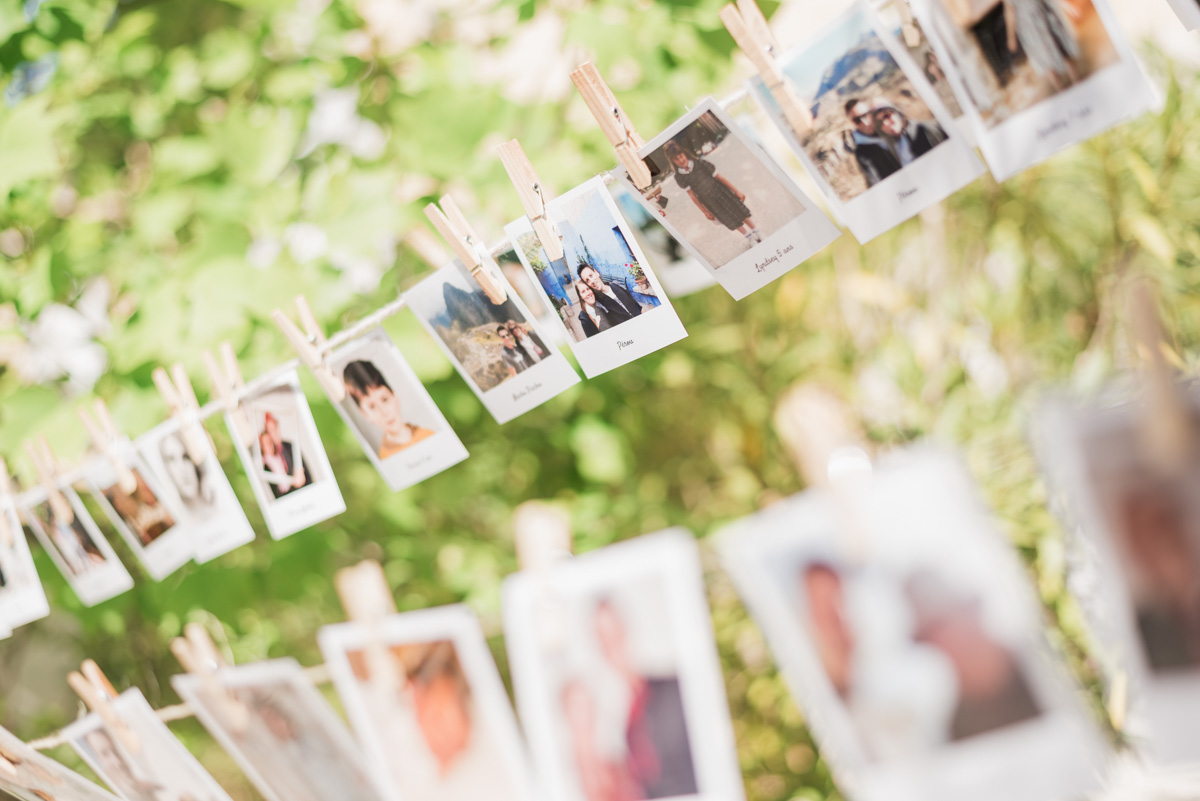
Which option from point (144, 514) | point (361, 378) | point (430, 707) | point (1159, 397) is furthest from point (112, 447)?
point (1159, 397)

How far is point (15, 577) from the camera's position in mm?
781

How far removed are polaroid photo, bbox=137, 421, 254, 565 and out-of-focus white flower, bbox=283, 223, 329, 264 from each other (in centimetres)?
28

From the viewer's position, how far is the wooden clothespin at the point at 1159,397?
69 cm

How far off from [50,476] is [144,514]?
116 mm

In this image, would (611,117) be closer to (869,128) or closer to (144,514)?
(869,128)

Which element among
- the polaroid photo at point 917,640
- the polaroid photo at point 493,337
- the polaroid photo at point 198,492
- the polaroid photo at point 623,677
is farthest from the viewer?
the polaroid photo at point 623,677

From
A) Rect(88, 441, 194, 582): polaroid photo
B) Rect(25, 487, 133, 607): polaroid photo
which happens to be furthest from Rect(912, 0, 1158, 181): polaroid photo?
Rect(25, 487, 133, 607): polaroid photo

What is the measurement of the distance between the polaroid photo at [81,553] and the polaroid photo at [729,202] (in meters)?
0.71

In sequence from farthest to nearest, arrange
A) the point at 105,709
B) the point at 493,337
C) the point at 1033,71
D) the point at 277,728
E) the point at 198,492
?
the point at 277,728
the point at 105,709
the point at 198,492
the point at 493,337
the point at 1033,71

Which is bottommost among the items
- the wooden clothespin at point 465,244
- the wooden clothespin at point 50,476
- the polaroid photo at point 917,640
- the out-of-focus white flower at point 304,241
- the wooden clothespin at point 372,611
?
the polaroid photo at point 917,640

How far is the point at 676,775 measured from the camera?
0.93 metres

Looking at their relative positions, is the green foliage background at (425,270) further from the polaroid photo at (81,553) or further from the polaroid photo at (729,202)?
the polaroid photo at (729,202)

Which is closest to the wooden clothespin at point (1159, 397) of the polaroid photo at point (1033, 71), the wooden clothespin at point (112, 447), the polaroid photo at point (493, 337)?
the polaroid photo at point (1033, 71)

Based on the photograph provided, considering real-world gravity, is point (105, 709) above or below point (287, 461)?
below
